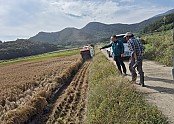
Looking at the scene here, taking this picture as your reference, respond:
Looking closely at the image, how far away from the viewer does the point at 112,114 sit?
8461 mm

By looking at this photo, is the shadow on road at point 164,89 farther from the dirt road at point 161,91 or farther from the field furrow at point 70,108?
the field furrow at point 70,108

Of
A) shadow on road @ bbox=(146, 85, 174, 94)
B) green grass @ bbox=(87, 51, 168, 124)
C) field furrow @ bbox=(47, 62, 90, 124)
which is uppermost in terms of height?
green grass @ bbox=(87, 51, 168, 124)

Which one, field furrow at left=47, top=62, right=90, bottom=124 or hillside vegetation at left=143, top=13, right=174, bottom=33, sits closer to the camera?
field furrow at left=47, top=62, right=90, bottom=124

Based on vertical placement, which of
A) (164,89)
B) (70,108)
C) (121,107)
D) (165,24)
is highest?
(121,107)

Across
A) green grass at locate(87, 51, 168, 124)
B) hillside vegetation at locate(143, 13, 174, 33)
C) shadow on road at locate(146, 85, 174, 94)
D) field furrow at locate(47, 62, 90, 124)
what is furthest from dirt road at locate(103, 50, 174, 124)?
hillside vegetation at locate(143, 13, 174, 33)

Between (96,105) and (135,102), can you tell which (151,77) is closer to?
(96,105)

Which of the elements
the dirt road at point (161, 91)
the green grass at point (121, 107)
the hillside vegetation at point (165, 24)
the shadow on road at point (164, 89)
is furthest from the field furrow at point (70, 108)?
the hillside vegetation at point (165, 24)

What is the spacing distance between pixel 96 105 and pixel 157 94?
1.81 m

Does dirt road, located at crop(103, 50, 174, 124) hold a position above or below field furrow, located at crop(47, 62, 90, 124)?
above

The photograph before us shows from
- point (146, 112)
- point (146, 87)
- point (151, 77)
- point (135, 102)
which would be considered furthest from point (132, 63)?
point (146, 112)

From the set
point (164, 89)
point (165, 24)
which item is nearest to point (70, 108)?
point (164, 89)

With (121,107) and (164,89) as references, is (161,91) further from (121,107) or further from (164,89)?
(121,107)

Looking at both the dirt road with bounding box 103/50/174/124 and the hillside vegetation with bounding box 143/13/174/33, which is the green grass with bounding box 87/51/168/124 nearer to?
the dirt road with bounding box 103/50/174/124

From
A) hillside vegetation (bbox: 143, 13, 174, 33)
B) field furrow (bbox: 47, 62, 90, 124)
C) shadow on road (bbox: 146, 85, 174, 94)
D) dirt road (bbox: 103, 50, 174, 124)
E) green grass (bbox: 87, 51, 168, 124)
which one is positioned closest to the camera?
green grass (bbox: 87, 51, 168, 124)
